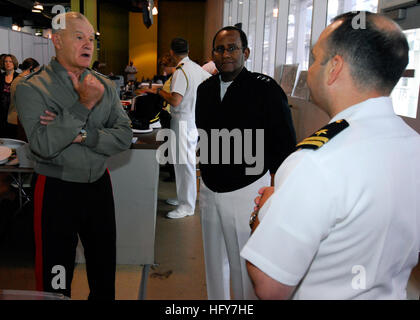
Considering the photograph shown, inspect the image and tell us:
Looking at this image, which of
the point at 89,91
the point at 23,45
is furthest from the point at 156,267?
the point at 23,45

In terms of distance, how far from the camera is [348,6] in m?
3.87

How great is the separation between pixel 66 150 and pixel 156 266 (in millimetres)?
1614

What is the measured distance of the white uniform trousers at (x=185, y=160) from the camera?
4039mm

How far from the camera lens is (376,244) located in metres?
0.81

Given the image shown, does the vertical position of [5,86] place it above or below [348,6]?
below

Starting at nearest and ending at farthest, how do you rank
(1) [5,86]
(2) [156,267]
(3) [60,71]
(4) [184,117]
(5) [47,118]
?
(5) [47,118], (3) [60,71], (2) [156,267], (4) [184,117], (1) [5,86]

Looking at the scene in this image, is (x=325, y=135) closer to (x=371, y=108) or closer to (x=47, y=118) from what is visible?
(x=371, y=108)

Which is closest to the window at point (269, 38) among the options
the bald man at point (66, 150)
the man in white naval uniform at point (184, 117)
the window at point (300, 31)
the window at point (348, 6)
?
the window at point (300, 31)

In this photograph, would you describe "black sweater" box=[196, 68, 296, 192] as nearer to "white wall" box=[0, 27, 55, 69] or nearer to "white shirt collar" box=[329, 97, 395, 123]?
"white shirt collar" box=[329, 97, 395, 123]

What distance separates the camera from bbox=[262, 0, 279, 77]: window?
23.4 feet

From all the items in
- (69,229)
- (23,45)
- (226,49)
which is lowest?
(69,229)

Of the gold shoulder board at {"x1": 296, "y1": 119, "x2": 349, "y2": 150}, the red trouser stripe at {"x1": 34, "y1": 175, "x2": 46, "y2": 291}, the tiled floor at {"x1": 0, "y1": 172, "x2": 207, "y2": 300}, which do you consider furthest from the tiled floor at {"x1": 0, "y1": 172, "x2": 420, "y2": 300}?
the gold shoulder board at {"x1": 296, "y1": 119, "x2": 349, "y2": 150}

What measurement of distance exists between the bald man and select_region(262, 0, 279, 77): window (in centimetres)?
570
